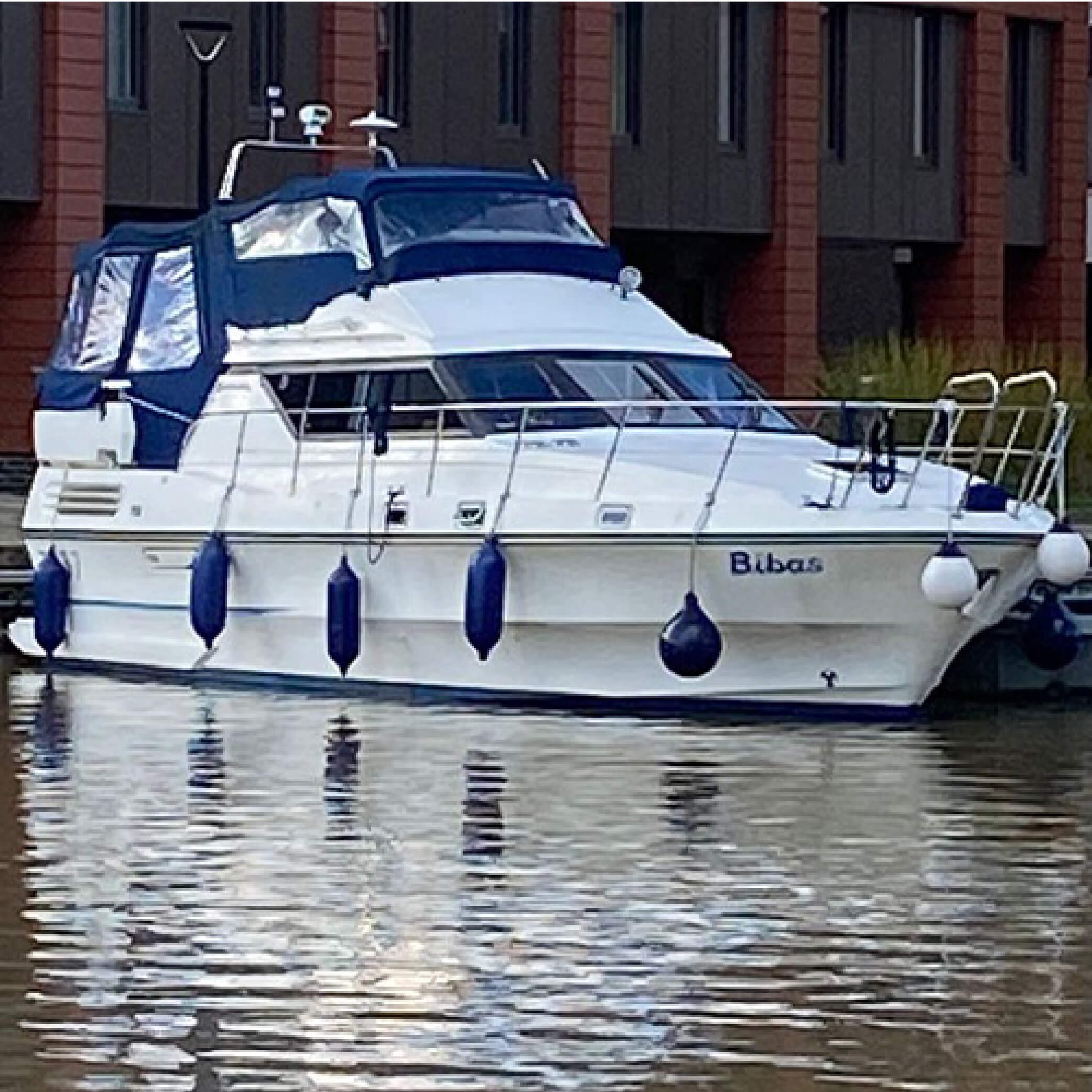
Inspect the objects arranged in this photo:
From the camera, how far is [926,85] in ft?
171

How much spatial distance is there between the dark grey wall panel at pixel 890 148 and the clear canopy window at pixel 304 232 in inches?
1075

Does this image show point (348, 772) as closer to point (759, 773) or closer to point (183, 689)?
point (759, 773)

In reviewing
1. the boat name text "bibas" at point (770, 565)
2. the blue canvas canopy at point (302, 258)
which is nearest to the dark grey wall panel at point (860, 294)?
the blue canvas canopy at point (302, 258)

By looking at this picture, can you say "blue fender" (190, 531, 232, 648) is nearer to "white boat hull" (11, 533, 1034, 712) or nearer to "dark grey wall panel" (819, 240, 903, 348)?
"white boat hull" (11, 533, 1034, 712)

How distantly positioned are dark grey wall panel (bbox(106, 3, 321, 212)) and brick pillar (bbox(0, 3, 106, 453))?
22.9 inches

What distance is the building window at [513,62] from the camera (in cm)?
4525

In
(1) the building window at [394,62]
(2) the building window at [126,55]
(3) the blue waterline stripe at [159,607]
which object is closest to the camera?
(3) the blue waterline stripe at [159,607]

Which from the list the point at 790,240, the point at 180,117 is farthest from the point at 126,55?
the point at 790,240

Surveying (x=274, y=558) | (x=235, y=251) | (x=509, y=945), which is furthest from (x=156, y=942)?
(x=235, y=251)

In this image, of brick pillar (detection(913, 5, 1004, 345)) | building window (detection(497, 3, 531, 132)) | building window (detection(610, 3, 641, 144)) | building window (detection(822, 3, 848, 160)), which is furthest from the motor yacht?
brick pillar (detection(913, 5, 1004, 345))

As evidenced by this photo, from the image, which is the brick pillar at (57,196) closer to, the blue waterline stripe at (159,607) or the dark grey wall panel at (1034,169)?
the blue waterline stripe at (159,607)

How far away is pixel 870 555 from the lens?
1950 cm

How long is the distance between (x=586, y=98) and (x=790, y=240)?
15.3 ft

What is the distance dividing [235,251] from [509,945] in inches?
471
